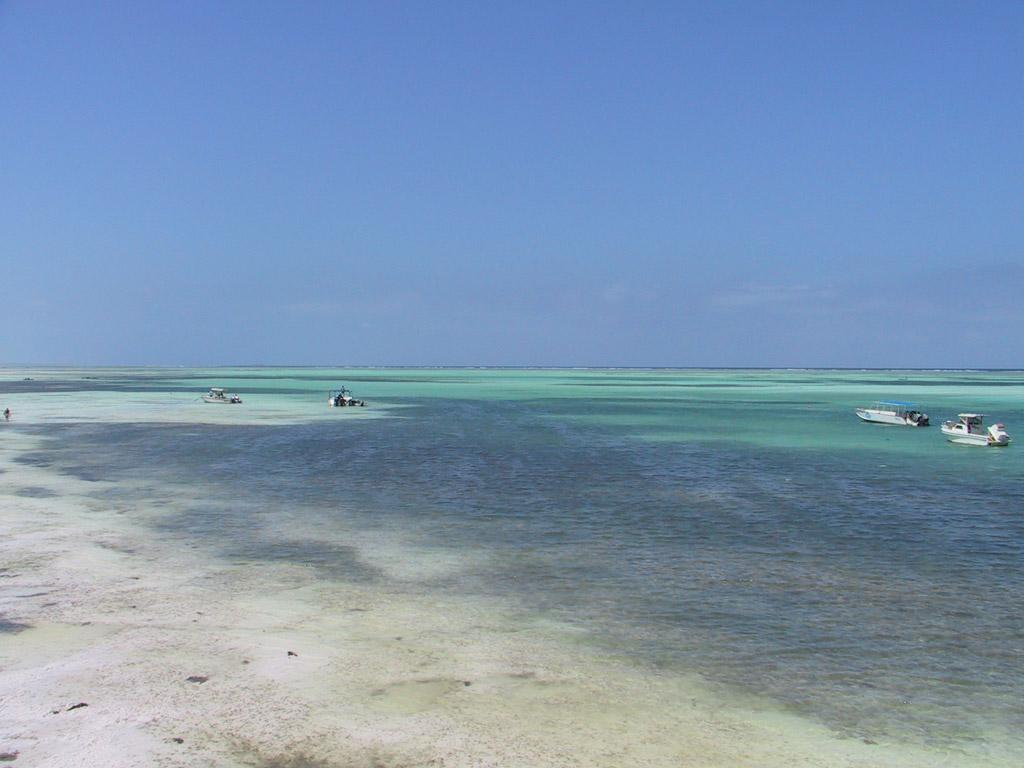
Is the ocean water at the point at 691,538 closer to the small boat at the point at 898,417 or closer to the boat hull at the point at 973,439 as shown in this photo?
the boat hull at the point at 973,439

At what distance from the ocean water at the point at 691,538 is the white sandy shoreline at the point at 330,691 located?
0.82 m

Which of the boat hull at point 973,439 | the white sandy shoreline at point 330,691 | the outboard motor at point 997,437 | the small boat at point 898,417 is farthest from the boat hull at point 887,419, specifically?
the white sandy shoreline at point 330,691

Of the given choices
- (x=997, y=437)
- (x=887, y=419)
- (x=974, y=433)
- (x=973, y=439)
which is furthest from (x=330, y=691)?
(x=887, y=419)

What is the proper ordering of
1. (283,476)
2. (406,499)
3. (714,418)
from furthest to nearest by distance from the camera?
(714,418) → (283,476) → (406,499)

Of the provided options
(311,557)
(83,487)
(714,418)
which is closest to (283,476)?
(83,487)

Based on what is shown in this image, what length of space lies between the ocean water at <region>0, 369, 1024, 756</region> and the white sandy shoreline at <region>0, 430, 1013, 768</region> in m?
0.82

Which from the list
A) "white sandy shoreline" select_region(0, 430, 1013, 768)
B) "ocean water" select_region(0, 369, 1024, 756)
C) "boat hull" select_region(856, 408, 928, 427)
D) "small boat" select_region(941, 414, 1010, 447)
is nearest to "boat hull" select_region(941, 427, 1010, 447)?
"small boat" select_region(941, 414, 1010, 447)

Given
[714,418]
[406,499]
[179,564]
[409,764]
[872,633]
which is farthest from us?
[714,418]

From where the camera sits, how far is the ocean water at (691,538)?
34.1 ft

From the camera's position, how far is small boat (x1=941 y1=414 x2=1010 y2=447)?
3866 centimetres

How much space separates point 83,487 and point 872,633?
21373 mm

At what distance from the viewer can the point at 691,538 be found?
18359mm

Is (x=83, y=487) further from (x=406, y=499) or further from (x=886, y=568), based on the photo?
(x=886, y=568)

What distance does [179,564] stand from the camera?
1528 centimetres
